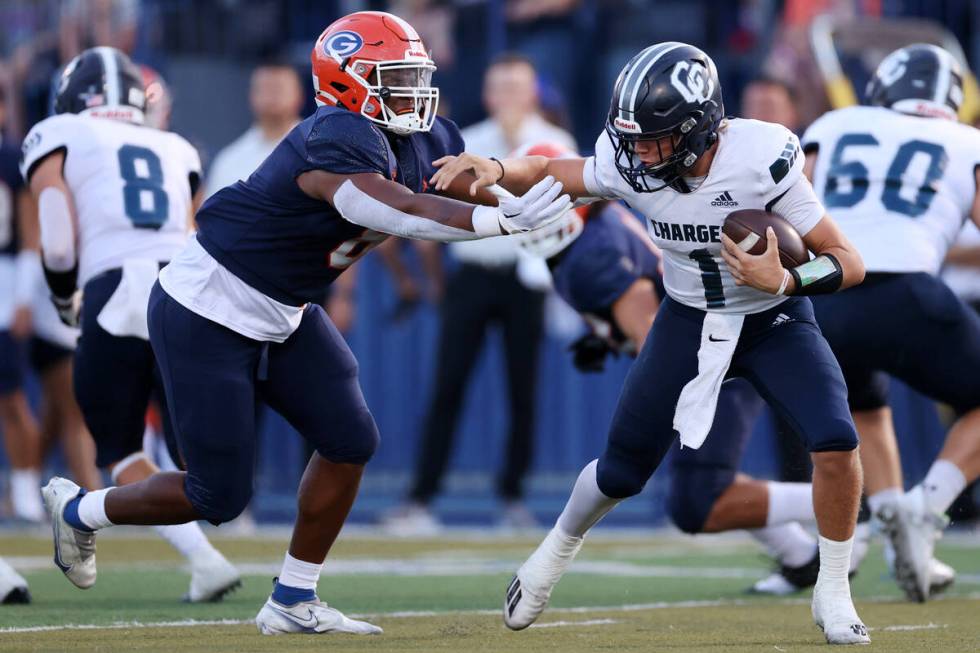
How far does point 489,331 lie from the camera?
10.2m

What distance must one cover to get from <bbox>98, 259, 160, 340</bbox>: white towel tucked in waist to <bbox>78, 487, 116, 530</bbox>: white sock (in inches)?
29.4

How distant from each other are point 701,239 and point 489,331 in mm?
5618

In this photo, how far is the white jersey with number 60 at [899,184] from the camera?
5754 mm

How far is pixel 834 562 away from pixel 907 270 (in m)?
1.56

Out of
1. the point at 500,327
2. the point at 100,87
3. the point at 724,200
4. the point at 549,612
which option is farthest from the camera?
the point at 500,327

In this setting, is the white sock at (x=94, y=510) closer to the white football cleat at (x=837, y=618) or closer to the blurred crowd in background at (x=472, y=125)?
the white football cleat at (x=837, y=618)

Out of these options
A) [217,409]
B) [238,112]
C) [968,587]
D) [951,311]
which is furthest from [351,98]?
[238,112]

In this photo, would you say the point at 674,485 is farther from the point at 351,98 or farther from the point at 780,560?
the point at 351,98

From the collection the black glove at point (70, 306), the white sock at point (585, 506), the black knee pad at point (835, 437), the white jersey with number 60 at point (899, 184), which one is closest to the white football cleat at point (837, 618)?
the black knee pad at point (835, 437)

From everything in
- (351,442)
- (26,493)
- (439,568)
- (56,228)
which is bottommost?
(26,493)

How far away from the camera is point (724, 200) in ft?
14.9

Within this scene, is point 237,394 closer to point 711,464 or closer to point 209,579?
point 209,579

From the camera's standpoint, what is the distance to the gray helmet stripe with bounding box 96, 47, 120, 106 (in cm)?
609

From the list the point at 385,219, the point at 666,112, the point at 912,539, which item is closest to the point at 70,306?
the point at 385,219
